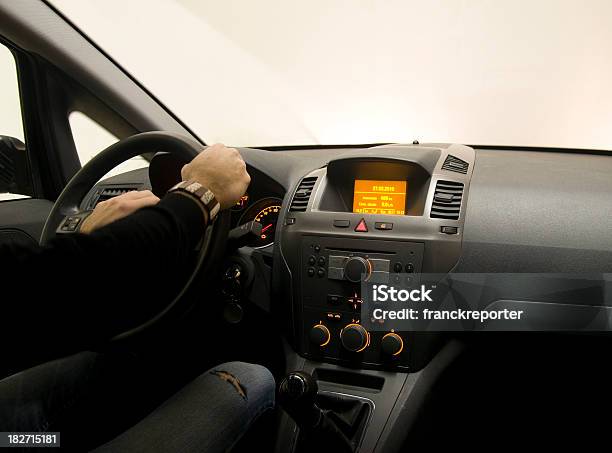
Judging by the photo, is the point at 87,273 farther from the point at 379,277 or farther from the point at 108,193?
the point at 108,193

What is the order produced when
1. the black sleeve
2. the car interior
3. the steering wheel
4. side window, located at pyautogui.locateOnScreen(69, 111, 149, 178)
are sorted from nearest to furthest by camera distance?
the black sleeve < the steering wheel < the car interior < side window, located at pyautogui.locateOnScreen(69, 111, 149, 178)

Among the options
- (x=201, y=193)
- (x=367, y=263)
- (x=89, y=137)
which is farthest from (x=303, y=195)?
(x=89, y=137)

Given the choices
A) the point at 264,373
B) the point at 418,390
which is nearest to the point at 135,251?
the point at 264,373

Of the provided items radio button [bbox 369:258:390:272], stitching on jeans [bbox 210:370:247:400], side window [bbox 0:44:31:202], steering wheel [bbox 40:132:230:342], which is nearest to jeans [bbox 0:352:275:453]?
stitching on jeans [bbox 210:370:247:400]

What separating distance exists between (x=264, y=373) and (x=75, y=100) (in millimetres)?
1247

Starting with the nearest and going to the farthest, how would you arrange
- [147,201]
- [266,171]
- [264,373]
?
[147,201] < [264,373] < [266,171]

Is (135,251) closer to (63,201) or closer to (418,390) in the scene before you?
(63,201)

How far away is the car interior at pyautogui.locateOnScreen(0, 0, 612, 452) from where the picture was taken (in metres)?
1.20

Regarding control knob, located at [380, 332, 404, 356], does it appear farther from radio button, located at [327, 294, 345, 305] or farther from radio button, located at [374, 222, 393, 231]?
radio button, located at [374, 222, 393, 231]

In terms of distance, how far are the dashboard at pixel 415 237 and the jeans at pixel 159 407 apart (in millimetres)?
281

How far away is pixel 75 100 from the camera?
186cm

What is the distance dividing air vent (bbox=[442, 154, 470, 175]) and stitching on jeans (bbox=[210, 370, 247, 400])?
2.32ft

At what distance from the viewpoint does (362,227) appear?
128cm

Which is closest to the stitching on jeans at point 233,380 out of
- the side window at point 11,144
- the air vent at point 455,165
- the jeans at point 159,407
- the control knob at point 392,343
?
the jeans at point 159,407
